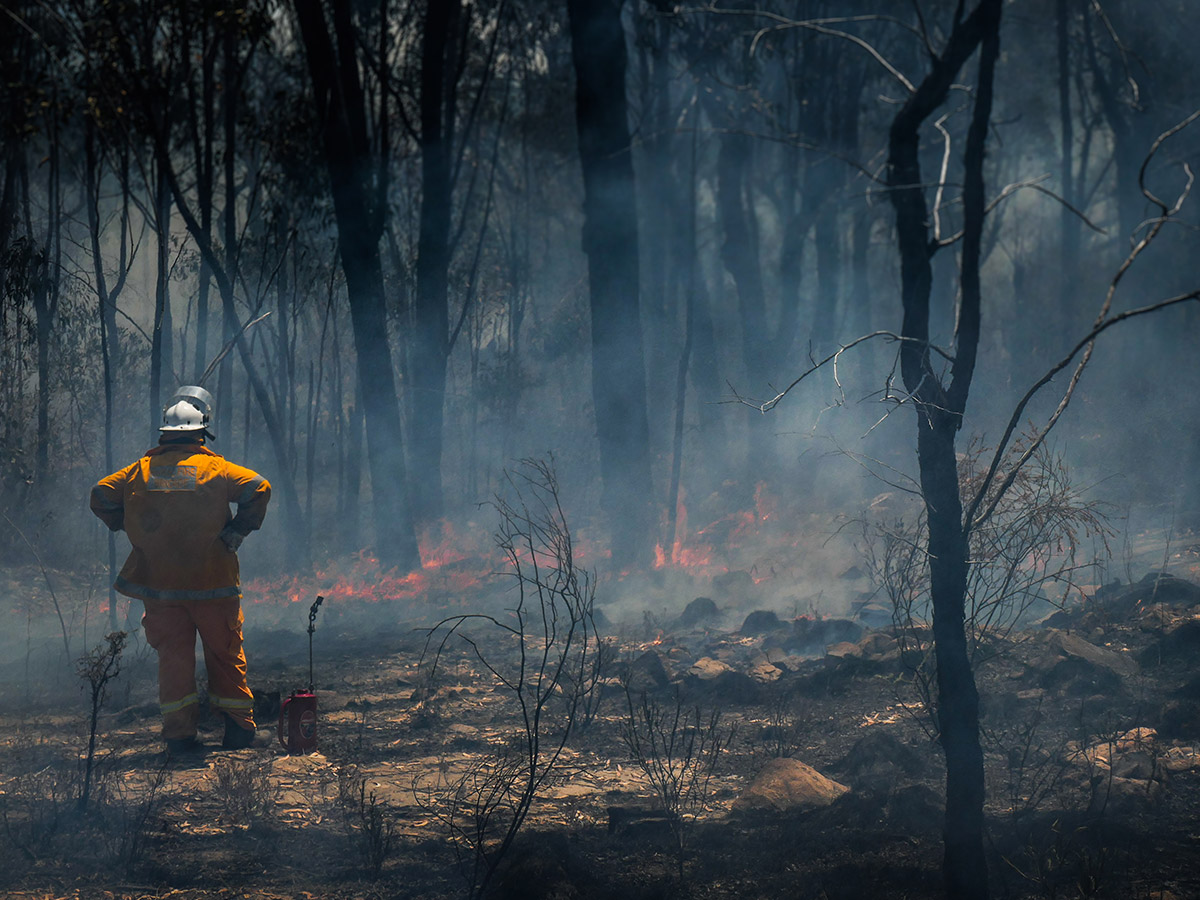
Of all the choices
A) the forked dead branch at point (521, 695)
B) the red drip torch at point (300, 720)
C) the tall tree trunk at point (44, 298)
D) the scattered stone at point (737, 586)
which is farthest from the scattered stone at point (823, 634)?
the tall tree trunk at point (44, 298)

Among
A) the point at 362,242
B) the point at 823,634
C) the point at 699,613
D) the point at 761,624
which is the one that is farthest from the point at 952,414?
the point at 362,242

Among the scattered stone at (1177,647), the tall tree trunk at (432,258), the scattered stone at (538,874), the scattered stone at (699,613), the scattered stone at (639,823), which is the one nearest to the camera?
the scattered stone at (538,874)

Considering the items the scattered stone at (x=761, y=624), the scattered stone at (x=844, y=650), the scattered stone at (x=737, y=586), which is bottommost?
the scattered stone at (x=844, y=650)

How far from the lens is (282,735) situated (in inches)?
217

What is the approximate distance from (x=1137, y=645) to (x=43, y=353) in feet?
39.2

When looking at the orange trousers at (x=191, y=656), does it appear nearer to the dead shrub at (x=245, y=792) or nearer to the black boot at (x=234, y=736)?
the black boot at (x=234, y=736)

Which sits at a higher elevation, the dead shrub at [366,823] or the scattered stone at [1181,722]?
the scattered stone at [1181,722]

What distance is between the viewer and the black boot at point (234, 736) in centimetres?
552

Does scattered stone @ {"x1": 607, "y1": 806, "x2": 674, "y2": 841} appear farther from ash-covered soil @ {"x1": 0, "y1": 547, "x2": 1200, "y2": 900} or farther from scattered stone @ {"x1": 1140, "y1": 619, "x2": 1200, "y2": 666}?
scattered stone @ {"x1": 1140, "y1": 619, "x2": 1200, "y2": 666}

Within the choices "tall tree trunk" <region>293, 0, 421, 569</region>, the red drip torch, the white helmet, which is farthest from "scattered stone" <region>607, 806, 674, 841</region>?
"tall tree trunk" <region>293, 0, 421, 569</region>

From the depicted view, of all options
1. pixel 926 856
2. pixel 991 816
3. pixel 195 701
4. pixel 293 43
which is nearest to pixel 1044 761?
pixel 991 816

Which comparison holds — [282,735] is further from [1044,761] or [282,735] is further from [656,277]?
[656,277]

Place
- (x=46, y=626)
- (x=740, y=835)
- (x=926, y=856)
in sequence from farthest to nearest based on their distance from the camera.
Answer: (x=46, y=626) → (x=740, y=835) → (x=926, y=856)

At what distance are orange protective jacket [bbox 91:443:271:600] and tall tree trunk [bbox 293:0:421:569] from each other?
6.87m
